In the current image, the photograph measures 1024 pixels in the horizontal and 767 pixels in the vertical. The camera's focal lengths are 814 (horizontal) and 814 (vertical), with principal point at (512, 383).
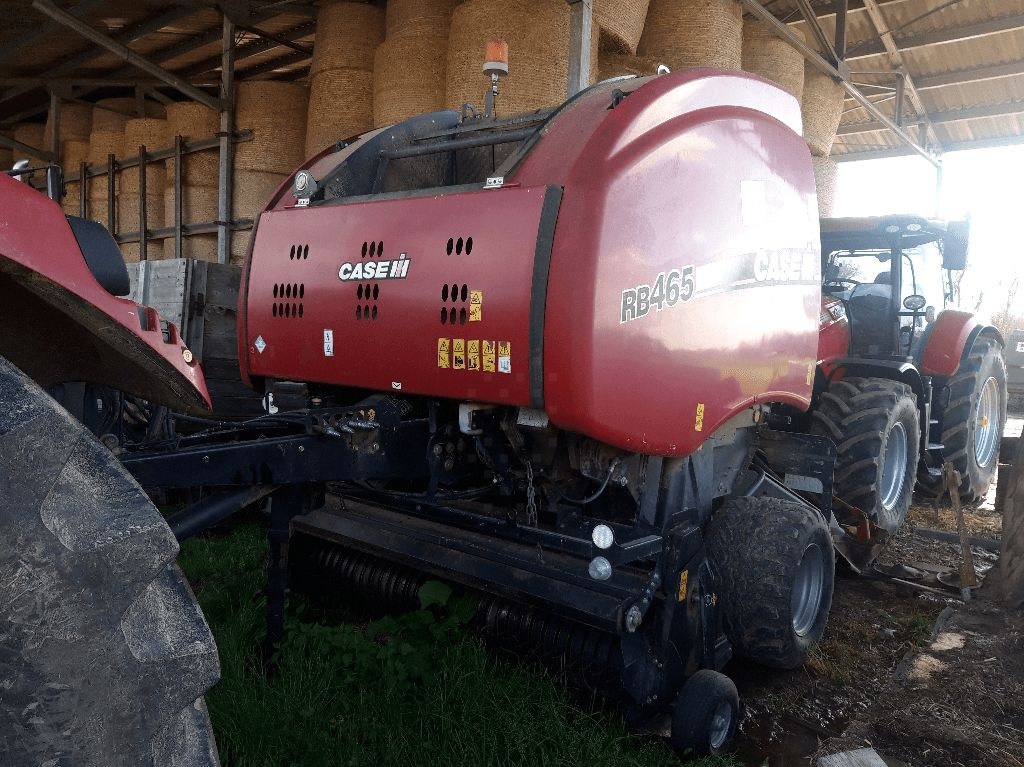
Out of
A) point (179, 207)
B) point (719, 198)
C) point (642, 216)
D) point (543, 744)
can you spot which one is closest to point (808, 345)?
point (719, 198)

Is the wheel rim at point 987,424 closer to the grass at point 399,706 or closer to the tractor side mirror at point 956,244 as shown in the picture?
the tractor side mirror at point 956,244

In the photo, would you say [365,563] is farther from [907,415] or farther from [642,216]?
[907,415]

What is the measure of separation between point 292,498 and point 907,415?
3.43m

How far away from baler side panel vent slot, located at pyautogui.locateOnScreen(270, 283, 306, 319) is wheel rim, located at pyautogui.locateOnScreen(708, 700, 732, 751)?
1.93 meters

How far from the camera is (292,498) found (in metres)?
2.56

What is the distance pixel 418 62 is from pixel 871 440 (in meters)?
4.06

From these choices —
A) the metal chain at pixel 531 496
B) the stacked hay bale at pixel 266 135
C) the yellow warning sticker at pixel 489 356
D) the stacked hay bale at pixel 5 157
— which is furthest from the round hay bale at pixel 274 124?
the stacked hay bale at pixel 5 157

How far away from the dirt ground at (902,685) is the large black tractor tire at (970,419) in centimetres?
162

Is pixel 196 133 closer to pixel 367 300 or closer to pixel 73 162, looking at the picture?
pixel 73 162

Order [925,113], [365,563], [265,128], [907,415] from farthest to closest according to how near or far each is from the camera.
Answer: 1. [925,113]
2. [265,128]
3. [907,415]
4. [365,563]

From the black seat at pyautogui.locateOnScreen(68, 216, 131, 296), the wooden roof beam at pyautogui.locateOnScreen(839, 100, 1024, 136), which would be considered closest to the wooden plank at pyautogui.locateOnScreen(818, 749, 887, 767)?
the black seat at pyautogui.locateOnScreen(68, 216, 131, 296)

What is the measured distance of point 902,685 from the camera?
3.03 meters

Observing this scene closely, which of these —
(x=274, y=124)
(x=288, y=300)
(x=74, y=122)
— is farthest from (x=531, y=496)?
(x=74, y=122)

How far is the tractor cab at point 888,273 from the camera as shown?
196 inches
